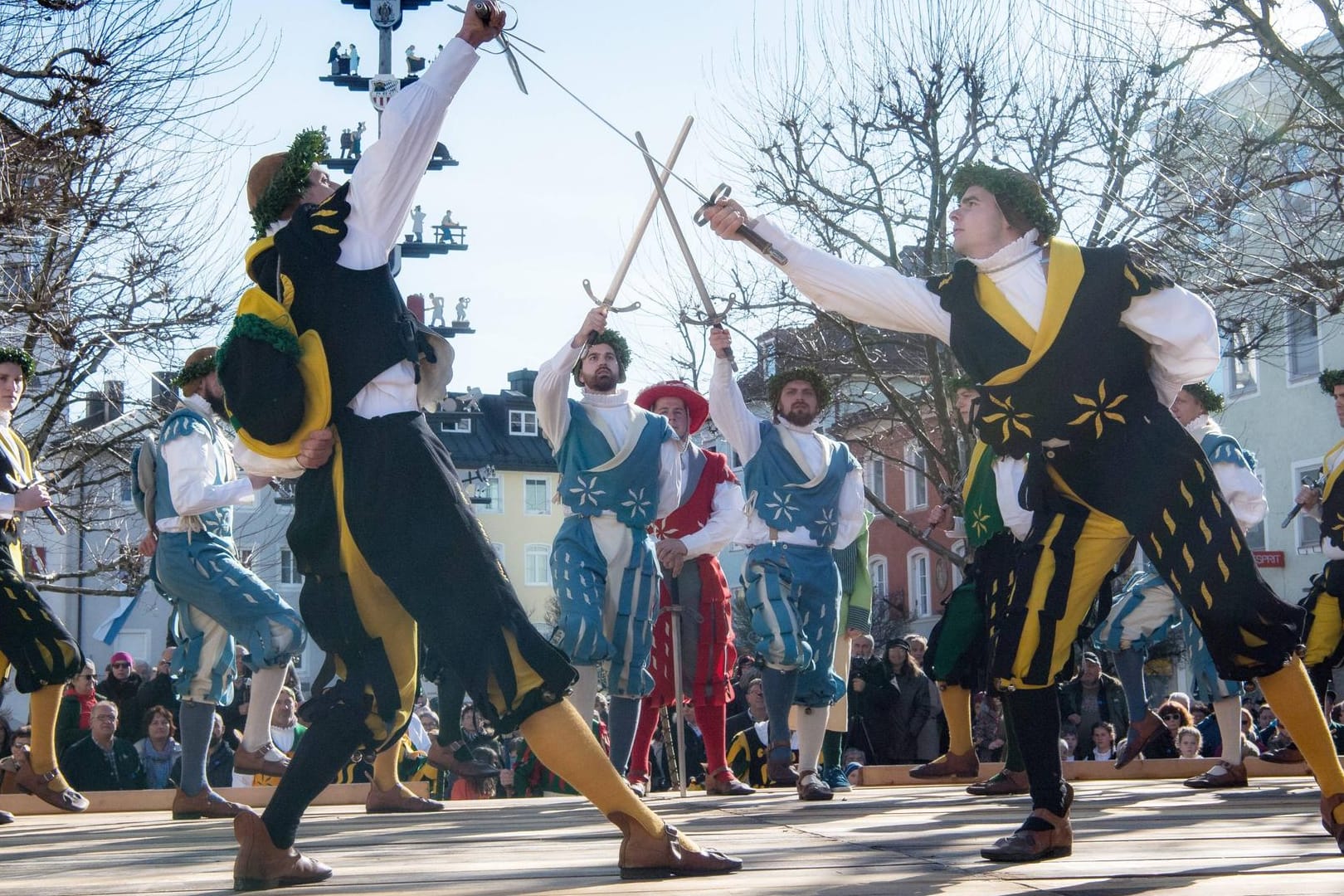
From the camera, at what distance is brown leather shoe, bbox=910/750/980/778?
26.9ft

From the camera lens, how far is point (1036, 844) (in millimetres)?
4227

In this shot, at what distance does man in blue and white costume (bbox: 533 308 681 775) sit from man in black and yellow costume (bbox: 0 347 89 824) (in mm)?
2131

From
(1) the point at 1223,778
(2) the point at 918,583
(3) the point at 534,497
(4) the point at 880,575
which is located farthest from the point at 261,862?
(3) the point at 534,497

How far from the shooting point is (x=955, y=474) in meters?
18.3

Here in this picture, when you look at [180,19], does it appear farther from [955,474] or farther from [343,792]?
[955,474]

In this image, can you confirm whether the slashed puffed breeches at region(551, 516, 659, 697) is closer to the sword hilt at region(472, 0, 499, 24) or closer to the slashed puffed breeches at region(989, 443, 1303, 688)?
the slashed puffed breeches at region(989, 443, 1303, 688)

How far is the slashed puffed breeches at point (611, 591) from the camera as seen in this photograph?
714 centimetres

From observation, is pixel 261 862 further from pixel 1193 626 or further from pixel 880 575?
pixel 880 575

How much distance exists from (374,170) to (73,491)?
19.0 m

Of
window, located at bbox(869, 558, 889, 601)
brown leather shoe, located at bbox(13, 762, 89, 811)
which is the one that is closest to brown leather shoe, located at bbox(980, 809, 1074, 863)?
brown leather shoe, located at bbox(13, 762, 89, 811)

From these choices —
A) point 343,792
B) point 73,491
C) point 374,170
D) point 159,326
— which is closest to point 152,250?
point 159,326

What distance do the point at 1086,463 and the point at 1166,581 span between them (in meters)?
0.38

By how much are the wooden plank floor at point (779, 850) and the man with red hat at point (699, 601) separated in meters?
0.98

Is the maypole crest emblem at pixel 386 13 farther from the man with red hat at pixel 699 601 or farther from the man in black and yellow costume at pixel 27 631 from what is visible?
the man in black and yellow costume at pixel 27 631
